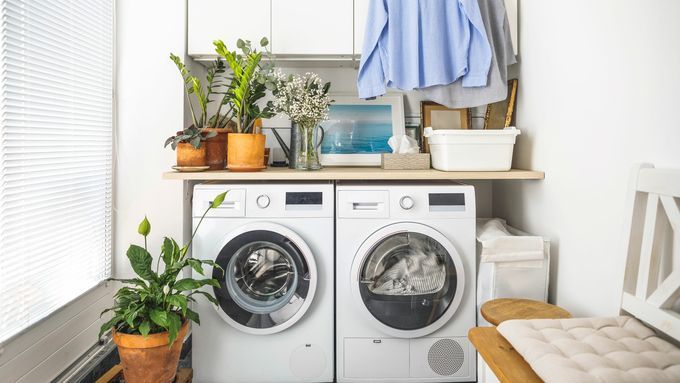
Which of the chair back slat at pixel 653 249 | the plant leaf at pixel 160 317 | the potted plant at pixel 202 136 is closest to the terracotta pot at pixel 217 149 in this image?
the potted plant at pixel 202 136

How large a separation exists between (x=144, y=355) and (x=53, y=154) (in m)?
0.88

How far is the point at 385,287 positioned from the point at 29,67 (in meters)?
1.67

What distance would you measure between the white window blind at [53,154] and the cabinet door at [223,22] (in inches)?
16.0

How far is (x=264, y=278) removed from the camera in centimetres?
201

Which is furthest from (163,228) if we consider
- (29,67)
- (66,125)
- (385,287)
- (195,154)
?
(385,287)

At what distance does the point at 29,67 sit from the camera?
1.54 m

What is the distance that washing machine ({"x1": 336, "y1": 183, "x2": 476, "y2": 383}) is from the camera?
6.48ft

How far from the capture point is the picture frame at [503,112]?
2.35 m

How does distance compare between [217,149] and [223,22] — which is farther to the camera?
[223,22]

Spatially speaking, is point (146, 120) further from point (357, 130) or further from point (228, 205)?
point (357, 130)

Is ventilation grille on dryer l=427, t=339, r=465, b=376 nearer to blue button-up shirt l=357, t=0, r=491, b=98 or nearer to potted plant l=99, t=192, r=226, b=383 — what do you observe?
potted plant l=99, t=192, r=226, b=383

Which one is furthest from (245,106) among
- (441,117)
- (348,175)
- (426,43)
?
(441,117)

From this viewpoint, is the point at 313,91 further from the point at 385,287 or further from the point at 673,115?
→ the point at 673,115

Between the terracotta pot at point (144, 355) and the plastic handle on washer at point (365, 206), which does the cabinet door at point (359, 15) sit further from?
the terracotta pot at point (144, 355)
